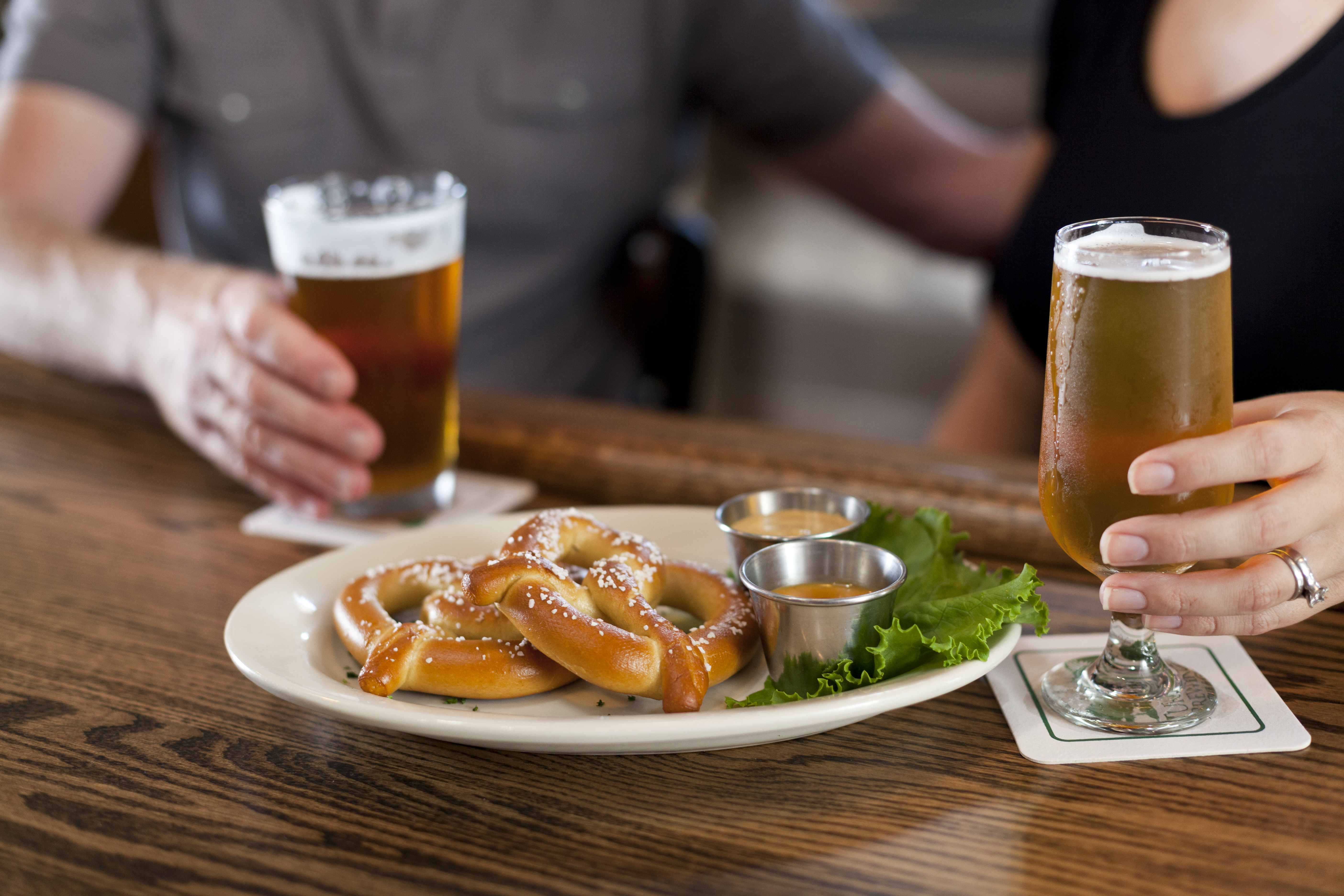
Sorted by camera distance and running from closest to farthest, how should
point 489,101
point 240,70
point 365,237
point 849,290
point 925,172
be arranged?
point 365,237, point 240,70, point 489,101, point 925,172, point 849,290

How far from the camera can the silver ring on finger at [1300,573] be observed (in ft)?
2.70

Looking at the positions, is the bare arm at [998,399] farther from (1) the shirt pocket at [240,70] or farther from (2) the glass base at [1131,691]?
(1) the shirt pocket at [240,70]

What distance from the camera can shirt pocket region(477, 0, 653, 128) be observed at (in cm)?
225

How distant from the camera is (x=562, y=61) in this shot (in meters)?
2.28

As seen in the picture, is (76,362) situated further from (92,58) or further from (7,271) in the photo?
(92,58)

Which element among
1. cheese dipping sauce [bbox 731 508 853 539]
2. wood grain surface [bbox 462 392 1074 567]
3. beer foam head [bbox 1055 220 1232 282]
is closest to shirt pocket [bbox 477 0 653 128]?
wood grain surface [bbox 462 392 1074 567]

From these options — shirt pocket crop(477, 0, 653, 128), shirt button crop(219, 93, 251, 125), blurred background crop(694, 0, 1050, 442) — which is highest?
shirt pocket crop(477, 0, 653, 128)

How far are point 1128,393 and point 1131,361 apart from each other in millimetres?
24

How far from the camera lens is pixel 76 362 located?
1.70 meters

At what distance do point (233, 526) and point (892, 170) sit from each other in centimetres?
163

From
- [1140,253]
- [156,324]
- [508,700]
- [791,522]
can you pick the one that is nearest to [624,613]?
[508,700]

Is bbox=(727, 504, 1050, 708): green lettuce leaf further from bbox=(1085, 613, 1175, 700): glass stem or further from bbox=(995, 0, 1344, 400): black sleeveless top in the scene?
bbox=(995, 0, 1344, 400): black sleeveless top

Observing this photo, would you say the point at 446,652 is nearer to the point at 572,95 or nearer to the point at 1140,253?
the point at 1140,253

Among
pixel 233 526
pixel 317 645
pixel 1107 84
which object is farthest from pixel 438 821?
pixel 1107 84
